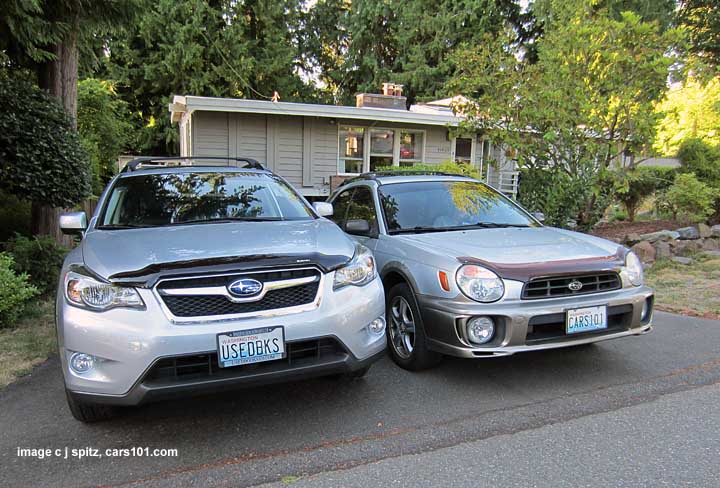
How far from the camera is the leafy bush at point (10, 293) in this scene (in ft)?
16.4

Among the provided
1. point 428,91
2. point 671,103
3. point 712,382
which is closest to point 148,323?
point 712,382

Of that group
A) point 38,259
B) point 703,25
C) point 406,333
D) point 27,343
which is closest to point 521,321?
point 406,333

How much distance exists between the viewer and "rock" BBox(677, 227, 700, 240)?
895cm

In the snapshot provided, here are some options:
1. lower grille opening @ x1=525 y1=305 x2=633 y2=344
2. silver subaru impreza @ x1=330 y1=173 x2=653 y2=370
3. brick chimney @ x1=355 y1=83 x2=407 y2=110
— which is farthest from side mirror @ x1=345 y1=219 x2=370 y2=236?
brick chimney @ x1=355 y1=83 x2=407 y2=110

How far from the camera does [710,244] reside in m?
8.99

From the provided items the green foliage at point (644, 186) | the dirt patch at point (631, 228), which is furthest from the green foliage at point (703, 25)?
the dirt patch at point (631, 228)

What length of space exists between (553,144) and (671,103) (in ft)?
21.7

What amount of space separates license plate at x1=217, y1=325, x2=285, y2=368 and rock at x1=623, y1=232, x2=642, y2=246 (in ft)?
25.2

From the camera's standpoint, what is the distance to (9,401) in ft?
11.7

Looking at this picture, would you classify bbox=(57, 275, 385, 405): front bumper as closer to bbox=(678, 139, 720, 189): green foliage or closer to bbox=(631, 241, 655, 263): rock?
bbox=(631, 241, 655, 263): rock

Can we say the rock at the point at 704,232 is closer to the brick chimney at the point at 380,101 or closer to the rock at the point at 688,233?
the rock at the point at 688,233

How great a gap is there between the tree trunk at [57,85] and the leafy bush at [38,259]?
0.86m

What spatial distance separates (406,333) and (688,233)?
734cm

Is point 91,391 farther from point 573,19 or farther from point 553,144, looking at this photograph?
point 573,19
